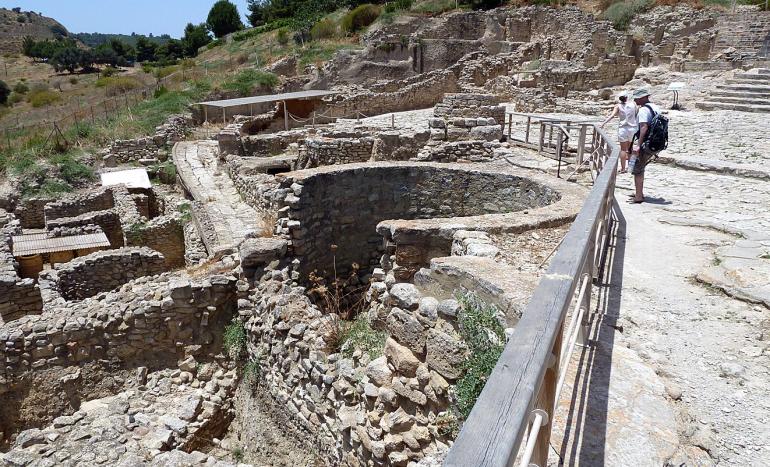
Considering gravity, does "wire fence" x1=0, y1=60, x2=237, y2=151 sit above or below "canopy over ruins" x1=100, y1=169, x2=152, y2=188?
above

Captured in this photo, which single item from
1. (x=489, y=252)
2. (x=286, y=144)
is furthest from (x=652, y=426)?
(x=286, y=144)

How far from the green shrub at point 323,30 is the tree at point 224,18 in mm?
24033

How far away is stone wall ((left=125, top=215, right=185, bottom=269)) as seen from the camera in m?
12.3

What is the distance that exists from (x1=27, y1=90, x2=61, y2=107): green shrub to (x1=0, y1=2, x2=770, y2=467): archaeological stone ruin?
32.2 meters

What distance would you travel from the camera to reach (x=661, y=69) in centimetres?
2189

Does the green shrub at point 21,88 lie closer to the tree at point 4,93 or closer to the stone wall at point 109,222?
the tree at point 4,93

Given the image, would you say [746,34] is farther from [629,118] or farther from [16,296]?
[16,296]

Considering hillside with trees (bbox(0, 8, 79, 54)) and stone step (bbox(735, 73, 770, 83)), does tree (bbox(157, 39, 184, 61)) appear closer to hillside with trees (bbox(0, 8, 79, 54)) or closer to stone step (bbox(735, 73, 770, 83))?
hillside with trees (bbox(0, 8, 79, 54))

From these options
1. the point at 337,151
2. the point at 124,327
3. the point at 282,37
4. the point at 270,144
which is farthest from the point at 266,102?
the point at 124,327

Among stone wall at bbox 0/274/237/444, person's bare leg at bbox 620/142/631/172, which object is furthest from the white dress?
stone wall at bbox 0/274/237/444

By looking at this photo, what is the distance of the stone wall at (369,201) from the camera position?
24.1 feet

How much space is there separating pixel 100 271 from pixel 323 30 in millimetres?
31549

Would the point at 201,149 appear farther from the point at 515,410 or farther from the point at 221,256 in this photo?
the point at 515,410

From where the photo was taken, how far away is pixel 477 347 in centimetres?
329
